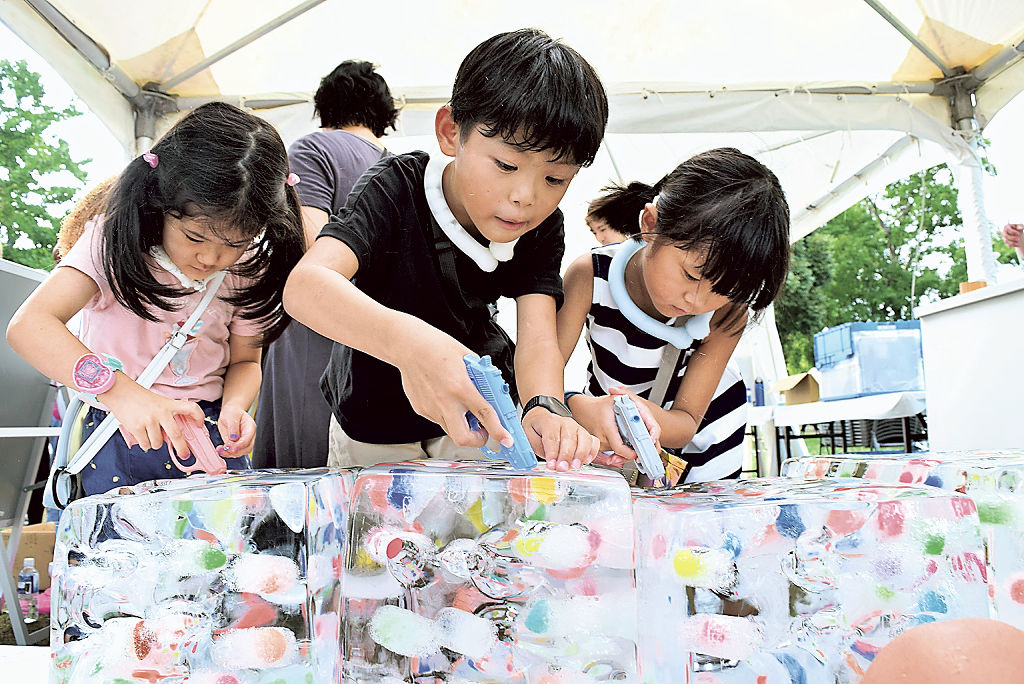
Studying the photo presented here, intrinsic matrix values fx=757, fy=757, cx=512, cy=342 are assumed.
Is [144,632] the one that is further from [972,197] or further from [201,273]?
[972,197]

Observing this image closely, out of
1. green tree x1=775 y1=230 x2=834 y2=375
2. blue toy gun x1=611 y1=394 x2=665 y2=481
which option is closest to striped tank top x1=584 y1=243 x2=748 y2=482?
blue toy gun x1=611 y1=394 x2=665 y2=481

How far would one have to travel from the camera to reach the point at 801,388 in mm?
4215

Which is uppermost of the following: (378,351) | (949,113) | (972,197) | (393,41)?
(393,41)

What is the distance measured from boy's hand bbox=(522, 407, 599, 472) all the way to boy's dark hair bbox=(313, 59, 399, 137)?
0.94 meters

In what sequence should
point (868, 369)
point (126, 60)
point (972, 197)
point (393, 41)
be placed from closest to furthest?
point (126, 60) < point (393, 41) < point (972, 197) < point (868, 369)

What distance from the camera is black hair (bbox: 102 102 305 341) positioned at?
914mm

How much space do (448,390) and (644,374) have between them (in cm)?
62

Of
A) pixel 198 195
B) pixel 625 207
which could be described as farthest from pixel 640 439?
pixel 625 207

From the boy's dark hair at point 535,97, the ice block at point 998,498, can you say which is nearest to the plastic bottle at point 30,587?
the boy's dark hair at point 535,97

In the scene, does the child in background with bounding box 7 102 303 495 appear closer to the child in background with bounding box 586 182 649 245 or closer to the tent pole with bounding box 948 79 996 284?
the child in background with bounding box 586 182 649 245

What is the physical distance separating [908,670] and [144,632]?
0.56m

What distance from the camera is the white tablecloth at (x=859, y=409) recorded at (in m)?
2.99

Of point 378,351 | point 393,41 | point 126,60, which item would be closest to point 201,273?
point 378,351

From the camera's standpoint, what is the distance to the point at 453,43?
2.67 metres
